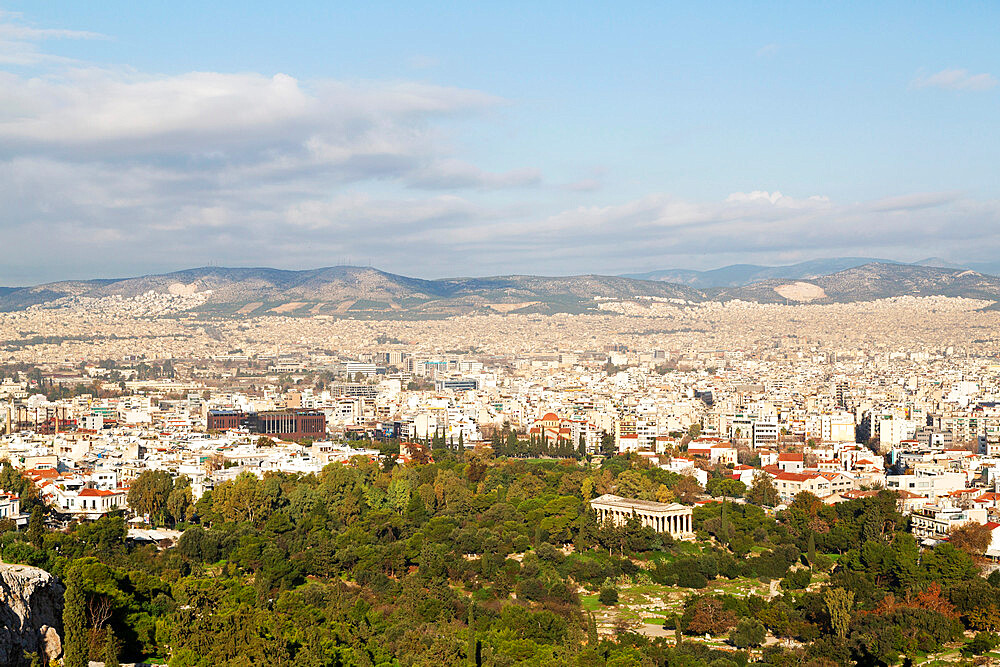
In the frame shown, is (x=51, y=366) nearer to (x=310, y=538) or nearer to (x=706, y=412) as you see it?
(x=706, y=412)

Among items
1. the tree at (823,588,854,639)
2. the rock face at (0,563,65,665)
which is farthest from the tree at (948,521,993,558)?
the rock face at (0,563,65,665)

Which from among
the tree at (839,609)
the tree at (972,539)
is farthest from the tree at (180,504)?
the tree at (972,539)

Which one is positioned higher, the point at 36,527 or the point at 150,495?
the point at 36,527

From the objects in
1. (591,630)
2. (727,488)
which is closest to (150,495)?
(727,488)

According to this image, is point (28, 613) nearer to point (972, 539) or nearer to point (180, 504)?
point (180, 504)

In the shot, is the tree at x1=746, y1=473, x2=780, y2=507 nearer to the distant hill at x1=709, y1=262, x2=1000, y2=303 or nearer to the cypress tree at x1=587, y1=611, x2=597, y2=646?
the cypress tree at x1=587, y1=611, x2=597, y2=646

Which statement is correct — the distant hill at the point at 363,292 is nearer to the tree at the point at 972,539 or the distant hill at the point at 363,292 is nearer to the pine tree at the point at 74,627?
the tree at the point at 972,539
